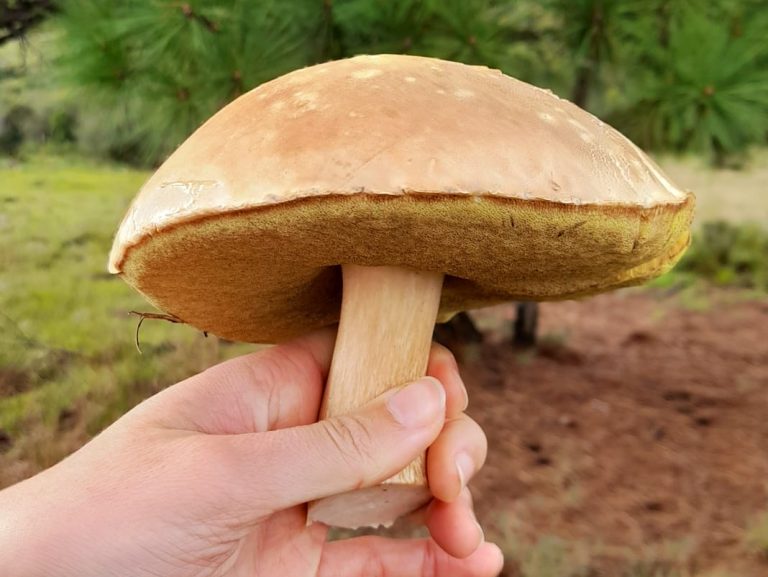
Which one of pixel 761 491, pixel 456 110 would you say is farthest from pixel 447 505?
pixel 761 491

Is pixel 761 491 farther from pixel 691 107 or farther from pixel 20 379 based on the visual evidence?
pixel 20 379

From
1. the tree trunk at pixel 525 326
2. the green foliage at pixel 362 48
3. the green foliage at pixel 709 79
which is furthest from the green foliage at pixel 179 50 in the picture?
the tree trunk at pixel 525 326

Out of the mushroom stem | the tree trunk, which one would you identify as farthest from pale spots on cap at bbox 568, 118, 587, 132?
the tree trunk

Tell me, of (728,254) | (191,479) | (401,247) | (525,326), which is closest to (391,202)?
(401,247)

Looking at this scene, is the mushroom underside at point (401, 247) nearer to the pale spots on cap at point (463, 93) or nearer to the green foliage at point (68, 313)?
the pale spots on cap at point (463, 93)

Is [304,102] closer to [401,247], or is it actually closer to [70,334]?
[401,247]

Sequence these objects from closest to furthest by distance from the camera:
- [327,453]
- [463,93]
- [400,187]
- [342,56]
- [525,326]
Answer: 1. [400,187]
2. [463,93]
3. [327,453]
4. [342,56]
5. [525,326]
